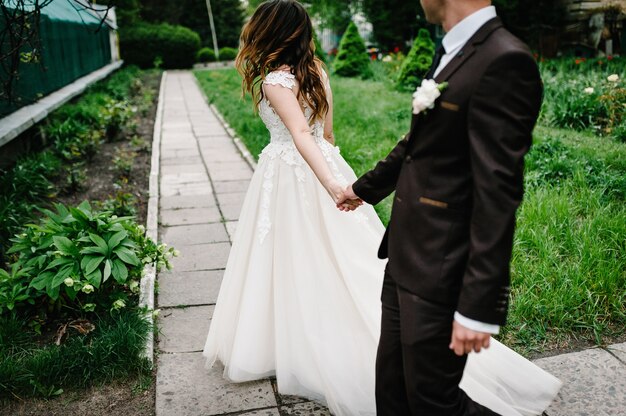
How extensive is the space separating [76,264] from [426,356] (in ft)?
→ 7.87

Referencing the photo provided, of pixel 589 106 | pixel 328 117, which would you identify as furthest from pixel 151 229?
pixel 589 106

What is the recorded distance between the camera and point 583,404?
2.79 m

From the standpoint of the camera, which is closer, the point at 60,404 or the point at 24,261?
the point at 60,404

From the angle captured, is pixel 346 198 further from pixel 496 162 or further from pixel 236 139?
pixel 236 139

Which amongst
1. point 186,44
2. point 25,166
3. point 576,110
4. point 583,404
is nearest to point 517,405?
point 583,404

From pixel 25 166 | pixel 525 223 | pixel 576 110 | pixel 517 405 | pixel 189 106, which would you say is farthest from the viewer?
pixel 189 106

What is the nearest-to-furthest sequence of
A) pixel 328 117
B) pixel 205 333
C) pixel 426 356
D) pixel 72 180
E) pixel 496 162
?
pixel 496 162
pixel 426 356
pixel 328 117
pixel 205 333
pixel 72 180

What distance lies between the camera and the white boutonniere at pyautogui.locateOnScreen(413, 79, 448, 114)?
5.53 feet

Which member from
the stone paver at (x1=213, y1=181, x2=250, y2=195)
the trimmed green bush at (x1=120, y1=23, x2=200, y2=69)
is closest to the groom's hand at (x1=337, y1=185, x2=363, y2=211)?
the stone paver at (x1=213, y1=181, x2=250, y2=195)

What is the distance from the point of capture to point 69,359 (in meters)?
3.07

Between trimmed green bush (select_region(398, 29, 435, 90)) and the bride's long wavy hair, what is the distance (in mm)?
9861

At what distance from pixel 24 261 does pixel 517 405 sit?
9.78 ft

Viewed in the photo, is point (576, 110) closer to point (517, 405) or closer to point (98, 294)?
point (517, 405)

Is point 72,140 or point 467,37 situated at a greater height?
point 467,37
